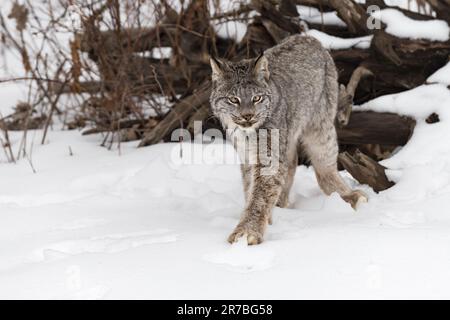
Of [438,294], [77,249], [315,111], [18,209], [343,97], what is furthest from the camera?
[343,97]

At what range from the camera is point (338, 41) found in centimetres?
589

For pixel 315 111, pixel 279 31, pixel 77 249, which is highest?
pixel 279 31

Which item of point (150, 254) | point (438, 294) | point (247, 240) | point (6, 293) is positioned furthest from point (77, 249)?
point (438, 294)

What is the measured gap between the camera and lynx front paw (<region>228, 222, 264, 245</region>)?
3.77 metres

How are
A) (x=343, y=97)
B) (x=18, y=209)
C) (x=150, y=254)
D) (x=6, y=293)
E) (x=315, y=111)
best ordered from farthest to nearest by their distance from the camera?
(x=343, y=97) → (x=315, y=111) → (x=18, y=209) → (x=150, y=254) → (x=6, y=293)

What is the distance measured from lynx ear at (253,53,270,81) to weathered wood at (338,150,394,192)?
92 cm

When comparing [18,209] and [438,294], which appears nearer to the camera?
[438,294]

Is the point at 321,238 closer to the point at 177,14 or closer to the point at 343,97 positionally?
the point at 343,97

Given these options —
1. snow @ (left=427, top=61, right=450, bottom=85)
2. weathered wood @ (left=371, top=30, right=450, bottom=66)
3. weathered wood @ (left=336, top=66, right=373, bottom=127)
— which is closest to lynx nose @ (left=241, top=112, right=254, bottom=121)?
weathered wood @ (left=336, top=66, right=373, bottom=127)

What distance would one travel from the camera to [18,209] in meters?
4.66

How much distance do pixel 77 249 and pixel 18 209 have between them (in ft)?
3.40

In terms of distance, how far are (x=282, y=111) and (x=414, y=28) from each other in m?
1.89

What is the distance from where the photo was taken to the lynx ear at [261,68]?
4.18 m

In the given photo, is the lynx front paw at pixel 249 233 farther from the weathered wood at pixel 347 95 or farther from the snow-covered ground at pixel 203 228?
the weathered wood at pixel 347 95
